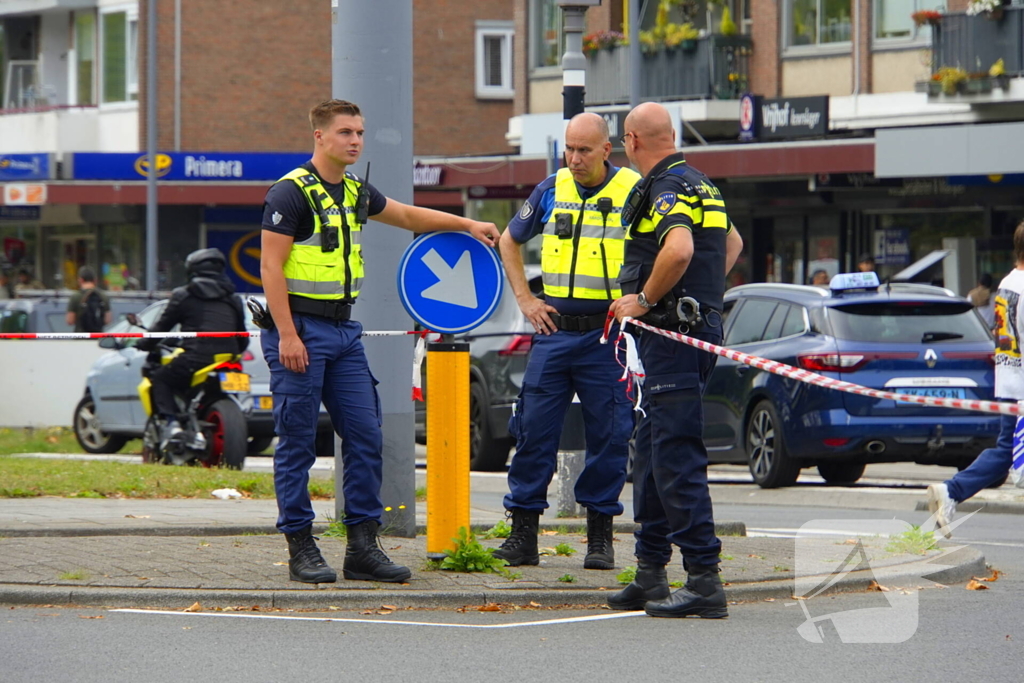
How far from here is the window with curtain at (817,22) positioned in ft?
93.1

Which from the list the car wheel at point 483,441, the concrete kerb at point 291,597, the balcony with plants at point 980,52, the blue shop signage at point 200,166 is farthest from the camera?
the blue shop signage at point 200,166

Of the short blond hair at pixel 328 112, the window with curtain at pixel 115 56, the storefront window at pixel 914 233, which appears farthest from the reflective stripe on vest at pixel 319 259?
the window with curtain at pixel 115 56

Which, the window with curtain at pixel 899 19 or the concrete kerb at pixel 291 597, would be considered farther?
the window with curtain at pixel 899 19

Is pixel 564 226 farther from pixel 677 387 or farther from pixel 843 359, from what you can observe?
pixel 843 359

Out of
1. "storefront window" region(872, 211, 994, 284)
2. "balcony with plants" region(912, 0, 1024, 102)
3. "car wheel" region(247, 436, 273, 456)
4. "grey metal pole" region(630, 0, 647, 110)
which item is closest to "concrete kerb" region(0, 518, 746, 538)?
"car wheel" region(247, 436, 273, 456)

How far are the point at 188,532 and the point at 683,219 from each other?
3693 millimetres

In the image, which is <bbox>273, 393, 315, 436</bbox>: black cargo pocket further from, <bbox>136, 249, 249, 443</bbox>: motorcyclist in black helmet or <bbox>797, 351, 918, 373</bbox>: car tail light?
<bbox>797, 351, 918, 373</bbox>: car tail light

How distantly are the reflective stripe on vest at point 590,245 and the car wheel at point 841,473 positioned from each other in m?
7.13

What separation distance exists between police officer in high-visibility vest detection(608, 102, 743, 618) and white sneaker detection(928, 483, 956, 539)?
3240 mm

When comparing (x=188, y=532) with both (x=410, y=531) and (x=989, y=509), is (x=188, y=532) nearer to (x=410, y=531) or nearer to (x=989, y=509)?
(x=410, y=531)

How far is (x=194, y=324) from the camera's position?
1371 centimetres

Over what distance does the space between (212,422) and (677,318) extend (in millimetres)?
7574

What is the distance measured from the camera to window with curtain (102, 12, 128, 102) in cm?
4200

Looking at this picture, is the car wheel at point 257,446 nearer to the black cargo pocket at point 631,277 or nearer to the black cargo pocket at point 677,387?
the black cargo pocket at point 631,277
